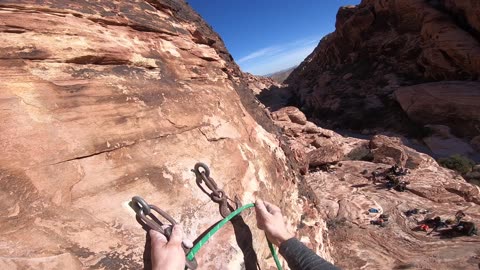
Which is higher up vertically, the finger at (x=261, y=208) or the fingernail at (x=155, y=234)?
the fingernail at (x=155, y=234)

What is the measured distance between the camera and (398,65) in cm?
2484

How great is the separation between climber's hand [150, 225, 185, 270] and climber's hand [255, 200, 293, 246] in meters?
0.65

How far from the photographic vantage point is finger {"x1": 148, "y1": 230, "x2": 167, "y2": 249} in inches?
62.9

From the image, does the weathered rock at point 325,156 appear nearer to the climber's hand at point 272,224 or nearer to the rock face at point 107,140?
the rock face at point 107,140

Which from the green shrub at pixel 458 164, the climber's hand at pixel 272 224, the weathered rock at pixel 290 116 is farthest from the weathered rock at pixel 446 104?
the climber's hand at pixel 272 224

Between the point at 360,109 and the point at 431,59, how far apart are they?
18.3ft

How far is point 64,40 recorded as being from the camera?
2137 mm

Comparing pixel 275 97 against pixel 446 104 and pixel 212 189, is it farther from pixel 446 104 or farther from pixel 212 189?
pixel 212 189

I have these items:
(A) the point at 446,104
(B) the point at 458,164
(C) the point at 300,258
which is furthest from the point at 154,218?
(A) the point at 446,104

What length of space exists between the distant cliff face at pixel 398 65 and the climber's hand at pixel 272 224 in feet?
63.3

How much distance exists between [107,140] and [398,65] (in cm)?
2689

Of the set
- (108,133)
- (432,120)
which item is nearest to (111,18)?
(108,133)

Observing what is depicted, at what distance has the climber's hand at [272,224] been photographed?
1.99 m

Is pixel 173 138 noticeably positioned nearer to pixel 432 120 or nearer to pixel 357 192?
pixel 357 192
